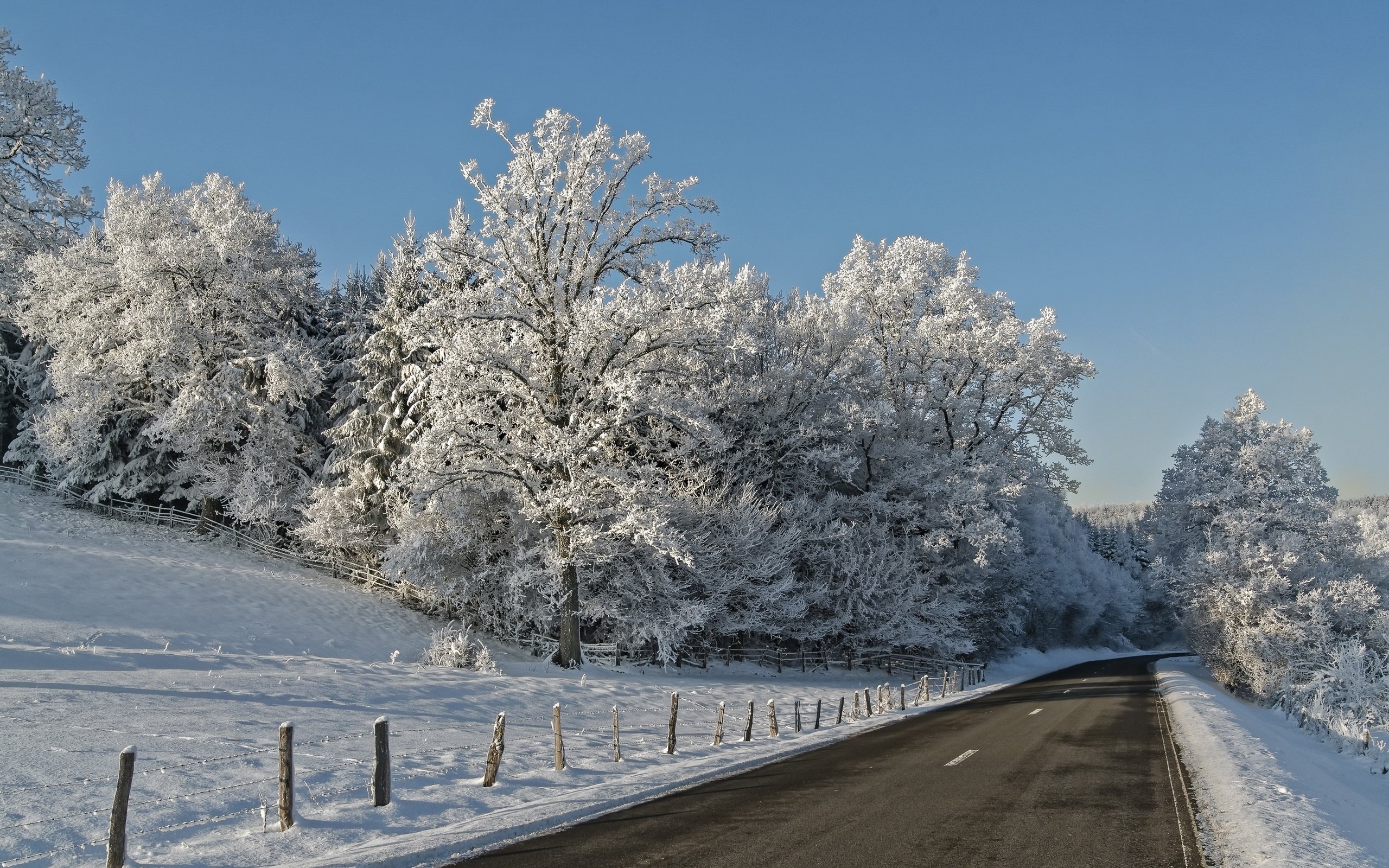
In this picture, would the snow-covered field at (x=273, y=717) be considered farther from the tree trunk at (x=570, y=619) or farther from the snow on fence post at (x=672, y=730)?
the tree trunk at (x=570, y=619)

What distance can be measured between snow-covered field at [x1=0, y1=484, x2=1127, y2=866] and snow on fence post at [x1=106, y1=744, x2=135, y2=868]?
0.38 m

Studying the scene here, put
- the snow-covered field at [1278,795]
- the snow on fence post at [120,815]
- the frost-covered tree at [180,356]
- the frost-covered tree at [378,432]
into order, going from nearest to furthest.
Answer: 1. the snow on fence post at [120,815]
2. the snow-covered field at [1278,795]
3. the frost-covered tree at [378,432]
4. the frost-covered tree at [180,356]

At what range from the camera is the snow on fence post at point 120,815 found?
7328mm

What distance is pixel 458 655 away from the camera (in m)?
22.8

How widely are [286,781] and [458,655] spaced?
1425 cm

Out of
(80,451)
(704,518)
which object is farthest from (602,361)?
(80,451)

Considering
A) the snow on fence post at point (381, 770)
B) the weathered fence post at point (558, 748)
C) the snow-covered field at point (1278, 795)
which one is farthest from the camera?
the weathered fence post at point (558, 748)

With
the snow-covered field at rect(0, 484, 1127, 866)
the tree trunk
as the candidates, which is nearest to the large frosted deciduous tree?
the tree trunk

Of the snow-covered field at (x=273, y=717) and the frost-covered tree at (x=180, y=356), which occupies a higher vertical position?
the frost-covered tree at (x=180, y=356)

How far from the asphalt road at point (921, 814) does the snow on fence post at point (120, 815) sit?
326 centimetres

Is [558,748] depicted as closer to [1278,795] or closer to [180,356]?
[1278,795]

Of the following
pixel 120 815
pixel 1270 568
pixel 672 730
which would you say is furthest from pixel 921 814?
pixel 1270 568

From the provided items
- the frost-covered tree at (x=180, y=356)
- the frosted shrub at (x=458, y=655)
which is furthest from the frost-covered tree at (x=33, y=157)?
the frosted shrub at (x=458, y=655)

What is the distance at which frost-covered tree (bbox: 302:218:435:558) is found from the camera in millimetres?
30609
